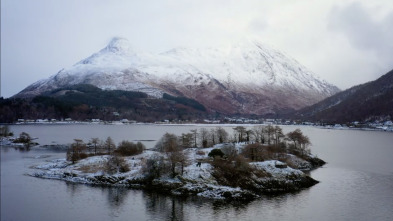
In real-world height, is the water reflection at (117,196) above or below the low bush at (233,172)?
below

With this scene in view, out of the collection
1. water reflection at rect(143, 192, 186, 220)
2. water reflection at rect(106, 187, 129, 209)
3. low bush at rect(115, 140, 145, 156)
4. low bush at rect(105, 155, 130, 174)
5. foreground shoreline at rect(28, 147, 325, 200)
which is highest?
low bush at rect(115, 140, 145, 156)

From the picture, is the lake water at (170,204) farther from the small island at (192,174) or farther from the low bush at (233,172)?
the low bush at (233,172)

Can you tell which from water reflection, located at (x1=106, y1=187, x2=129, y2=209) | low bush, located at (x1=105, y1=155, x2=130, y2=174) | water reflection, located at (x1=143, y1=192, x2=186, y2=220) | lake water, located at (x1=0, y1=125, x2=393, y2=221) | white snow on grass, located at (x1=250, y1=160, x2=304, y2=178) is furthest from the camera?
low bush, located at (x1=105, y1=155, x2=130, y2=174)

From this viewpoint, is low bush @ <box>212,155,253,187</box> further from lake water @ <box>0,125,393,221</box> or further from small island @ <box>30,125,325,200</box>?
lake water @ <box>0,125,393,221</box>

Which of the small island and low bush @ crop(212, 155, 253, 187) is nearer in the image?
the small island

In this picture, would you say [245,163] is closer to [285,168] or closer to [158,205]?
[285,168]

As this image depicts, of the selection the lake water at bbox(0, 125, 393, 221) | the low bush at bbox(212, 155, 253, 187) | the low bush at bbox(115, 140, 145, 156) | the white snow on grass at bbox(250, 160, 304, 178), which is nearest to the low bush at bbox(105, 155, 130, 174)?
the lake water at bbox(0, 125, 393, 221)

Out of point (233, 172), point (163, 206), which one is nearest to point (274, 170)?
point (233, 172)

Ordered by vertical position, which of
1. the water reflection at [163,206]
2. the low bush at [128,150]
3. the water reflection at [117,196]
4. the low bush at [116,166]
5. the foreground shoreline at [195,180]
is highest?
the low bush at [128,150]

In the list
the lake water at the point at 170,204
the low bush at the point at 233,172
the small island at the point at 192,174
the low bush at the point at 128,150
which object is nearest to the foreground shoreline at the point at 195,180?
A: the small island at the point at 192,174

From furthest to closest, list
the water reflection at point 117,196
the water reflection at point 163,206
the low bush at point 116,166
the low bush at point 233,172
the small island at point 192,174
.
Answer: the low bush at point 116,166
the low bush at point 233,172
the small island at point 192,174
the water reflection at point 117,196
the water reflection at point 163,206

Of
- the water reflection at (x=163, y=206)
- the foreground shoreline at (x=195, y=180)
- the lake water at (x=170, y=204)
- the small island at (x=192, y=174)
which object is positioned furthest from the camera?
the small island at (x=192, y=174)

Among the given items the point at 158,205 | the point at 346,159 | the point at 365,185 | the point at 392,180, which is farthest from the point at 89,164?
the point at 346,159

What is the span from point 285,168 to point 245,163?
28.1 ft
